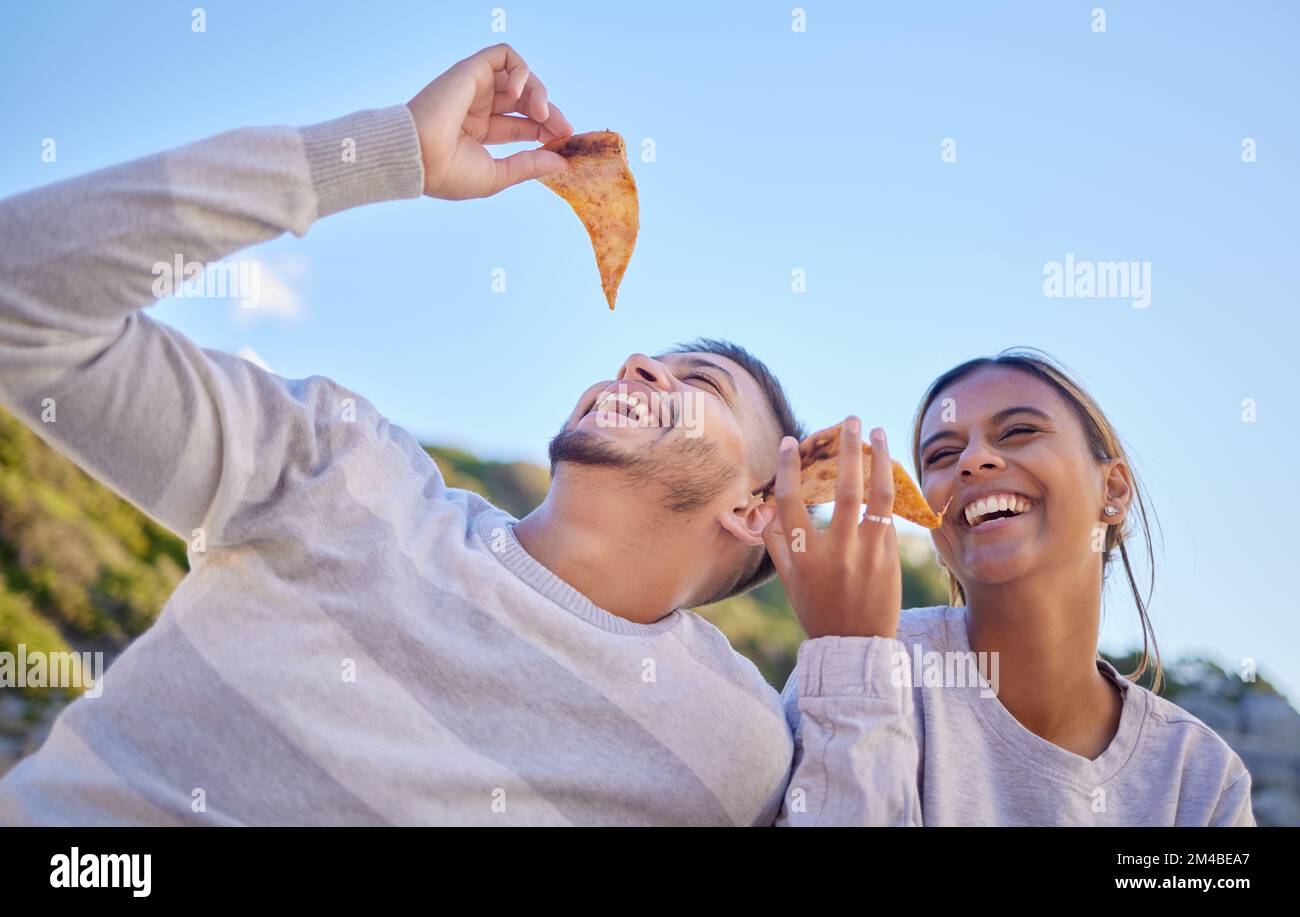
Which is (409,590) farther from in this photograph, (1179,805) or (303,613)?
(1179,805)

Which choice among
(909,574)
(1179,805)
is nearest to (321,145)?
(1179,805)

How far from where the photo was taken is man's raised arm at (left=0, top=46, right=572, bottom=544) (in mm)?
1989

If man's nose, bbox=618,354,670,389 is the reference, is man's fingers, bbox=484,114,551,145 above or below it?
above

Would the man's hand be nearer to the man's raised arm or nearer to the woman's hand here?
the man's raised arm

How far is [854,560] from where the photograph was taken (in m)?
2.67

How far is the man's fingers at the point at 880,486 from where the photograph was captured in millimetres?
2666

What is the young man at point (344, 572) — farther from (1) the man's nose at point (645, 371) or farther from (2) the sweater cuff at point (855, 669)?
(2) the sweater cuff at point (855, 669)

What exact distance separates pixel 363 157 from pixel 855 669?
167 centimetres

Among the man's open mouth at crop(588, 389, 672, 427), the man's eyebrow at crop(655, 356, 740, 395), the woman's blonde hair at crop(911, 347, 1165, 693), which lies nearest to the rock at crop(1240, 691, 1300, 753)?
the woman's blonde hair at crop(911, 347, 1165, 693)

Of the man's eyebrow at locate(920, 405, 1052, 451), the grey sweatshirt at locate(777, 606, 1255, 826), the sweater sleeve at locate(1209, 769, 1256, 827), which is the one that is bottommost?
the sweater sleeve at locate(1209, 769, 1256, 827)

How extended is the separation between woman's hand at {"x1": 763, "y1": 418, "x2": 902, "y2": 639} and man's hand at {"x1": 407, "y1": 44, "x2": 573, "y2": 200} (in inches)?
41.1

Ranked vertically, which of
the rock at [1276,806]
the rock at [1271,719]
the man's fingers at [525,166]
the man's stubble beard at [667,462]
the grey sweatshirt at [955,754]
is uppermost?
the man's fingers at [525,166]

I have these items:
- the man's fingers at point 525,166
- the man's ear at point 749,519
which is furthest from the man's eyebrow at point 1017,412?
the man's fingers at point 525,166

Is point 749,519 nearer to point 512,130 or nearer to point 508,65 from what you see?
point 512,130
